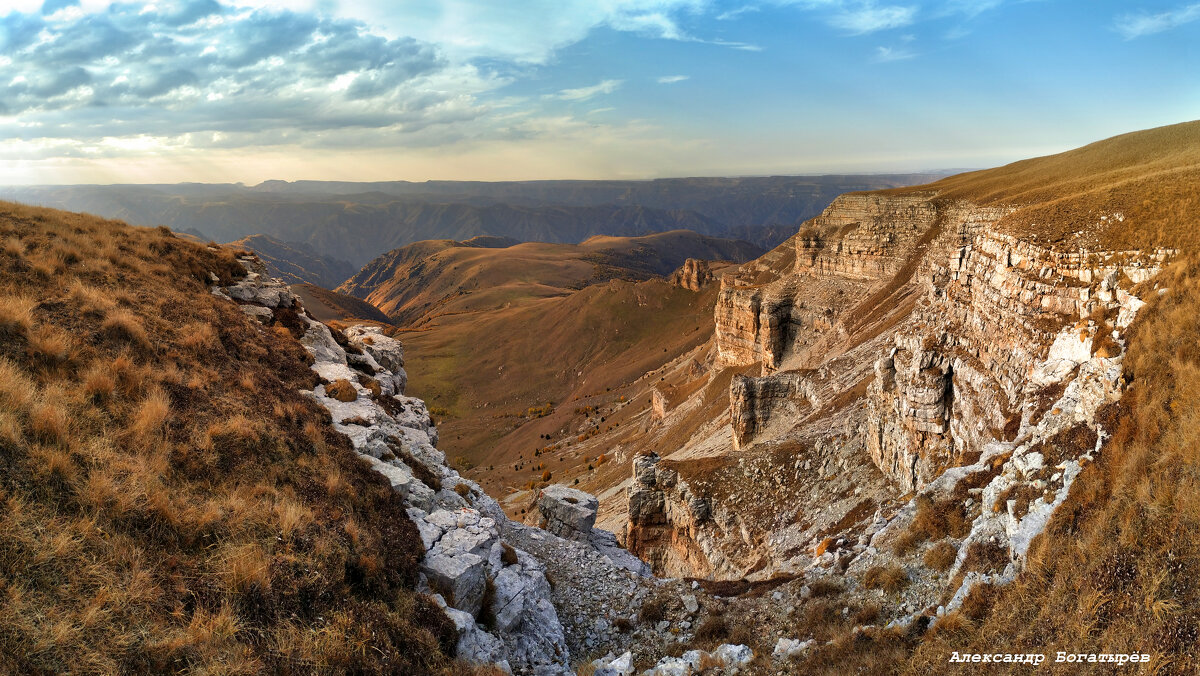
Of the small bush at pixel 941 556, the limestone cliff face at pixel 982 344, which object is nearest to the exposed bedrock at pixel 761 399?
the limestone cliff face at pixel 982 344

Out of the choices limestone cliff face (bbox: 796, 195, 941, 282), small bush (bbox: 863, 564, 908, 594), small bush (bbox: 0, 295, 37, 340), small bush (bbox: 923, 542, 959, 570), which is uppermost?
limestone cliff face (bbox: 796, 195, 941, 282)

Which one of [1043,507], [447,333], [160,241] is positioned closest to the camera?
[1043,507]

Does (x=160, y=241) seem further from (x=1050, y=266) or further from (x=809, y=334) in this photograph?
(x=809, y=334)

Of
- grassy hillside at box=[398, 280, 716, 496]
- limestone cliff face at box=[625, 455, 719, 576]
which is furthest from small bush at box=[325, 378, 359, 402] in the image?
grassy hillside at box=[398, 280, 716, 496]

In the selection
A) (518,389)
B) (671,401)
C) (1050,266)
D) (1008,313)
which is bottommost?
(518,389)

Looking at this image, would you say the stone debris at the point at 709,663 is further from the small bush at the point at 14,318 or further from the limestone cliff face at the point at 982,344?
the small bush at the point at 14,318

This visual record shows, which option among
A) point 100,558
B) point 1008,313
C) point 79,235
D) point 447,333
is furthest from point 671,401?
point 447,333

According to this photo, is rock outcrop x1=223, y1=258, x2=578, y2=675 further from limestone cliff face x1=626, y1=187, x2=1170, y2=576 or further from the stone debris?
limestone cliff face x1=626, y1=187, x2=1170, y2=576

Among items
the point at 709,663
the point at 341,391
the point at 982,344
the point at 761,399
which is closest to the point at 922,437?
the point at 982,344
